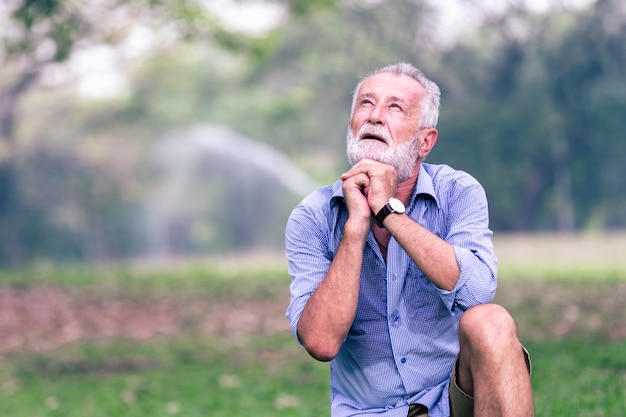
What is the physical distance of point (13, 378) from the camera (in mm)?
9258

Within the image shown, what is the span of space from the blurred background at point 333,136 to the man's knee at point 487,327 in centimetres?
3084

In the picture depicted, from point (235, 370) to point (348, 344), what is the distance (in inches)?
235

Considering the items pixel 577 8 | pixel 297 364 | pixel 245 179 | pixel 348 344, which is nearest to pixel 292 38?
pixel 245 179

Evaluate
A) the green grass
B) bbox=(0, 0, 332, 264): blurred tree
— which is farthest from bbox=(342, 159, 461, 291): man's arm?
bbox=(0, 0, 332, 264): blurred tree

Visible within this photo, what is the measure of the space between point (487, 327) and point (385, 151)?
75cm

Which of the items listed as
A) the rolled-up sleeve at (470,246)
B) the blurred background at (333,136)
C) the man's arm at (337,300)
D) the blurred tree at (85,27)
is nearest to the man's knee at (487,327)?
the rolled-up sleeve at (470,246)

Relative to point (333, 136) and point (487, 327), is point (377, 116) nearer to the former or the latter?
point (487, 327)

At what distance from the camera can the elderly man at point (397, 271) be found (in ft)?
10.5

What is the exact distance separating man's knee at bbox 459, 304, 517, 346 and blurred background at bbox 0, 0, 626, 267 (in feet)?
101

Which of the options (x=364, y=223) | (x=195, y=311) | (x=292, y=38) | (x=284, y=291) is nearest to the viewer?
(x=364, y=223)

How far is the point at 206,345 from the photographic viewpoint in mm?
10891

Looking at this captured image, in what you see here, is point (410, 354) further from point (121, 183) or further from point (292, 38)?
point (292, 38)

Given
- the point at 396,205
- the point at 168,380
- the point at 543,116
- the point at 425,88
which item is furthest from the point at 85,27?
the point at 543,116

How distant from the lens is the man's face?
347cm
